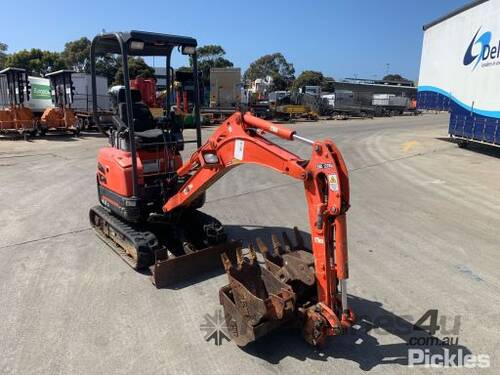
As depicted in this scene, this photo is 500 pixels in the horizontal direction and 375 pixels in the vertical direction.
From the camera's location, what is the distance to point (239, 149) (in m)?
4.30

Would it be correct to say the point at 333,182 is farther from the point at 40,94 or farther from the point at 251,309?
the point at 40,94

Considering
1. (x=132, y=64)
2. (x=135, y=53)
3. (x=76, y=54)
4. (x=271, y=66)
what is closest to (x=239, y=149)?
(x=135, y=53)

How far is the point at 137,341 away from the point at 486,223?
6.47m

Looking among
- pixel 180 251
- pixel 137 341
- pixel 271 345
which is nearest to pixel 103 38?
pixel 180 251

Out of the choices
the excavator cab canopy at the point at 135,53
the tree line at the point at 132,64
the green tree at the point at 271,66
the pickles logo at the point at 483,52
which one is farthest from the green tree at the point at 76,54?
the excavator cab canopy at the point at 135,53

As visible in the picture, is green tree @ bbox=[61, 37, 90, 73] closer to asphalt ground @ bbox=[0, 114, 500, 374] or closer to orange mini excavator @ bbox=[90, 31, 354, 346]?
asphalt ground @ bbox=[0, 114, 500, 374]

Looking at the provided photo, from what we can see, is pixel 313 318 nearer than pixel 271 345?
Yes

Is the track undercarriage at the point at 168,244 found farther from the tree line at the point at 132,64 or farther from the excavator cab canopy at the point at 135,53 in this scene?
the tree line at the point at 132,64

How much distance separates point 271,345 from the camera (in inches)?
149

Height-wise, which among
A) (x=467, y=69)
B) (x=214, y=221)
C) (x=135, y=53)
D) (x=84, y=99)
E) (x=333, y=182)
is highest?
(x=467, y=69)

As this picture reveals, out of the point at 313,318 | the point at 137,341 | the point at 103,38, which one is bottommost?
the point at 137,341

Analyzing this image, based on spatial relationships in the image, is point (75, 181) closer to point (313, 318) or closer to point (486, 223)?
point (313, 318)

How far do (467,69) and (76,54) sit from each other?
62.5m

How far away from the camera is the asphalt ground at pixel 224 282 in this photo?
3590 mm
